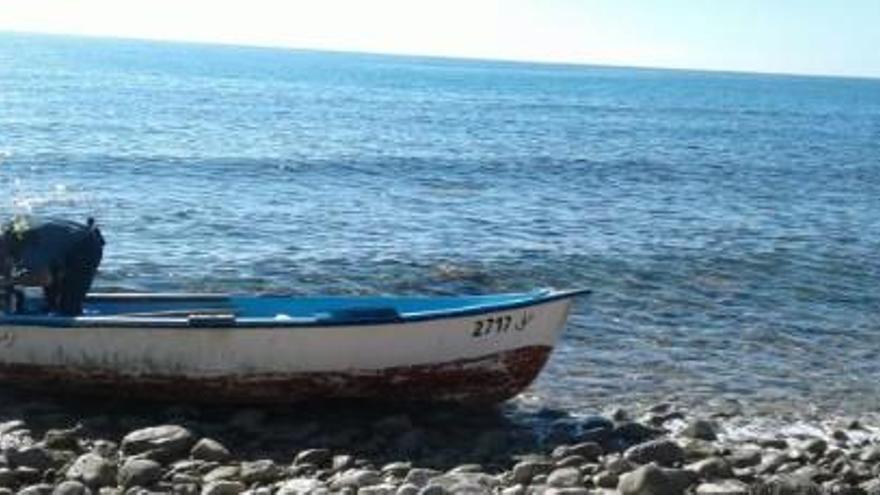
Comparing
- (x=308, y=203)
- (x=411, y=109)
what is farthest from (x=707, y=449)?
(x=411, y=109)

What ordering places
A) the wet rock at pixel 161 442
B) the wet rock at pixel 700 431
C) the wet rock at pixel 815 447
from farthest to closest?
the wet rock at pixel 700 431
the wet rock at pixel 815 447
the wet rock at pixel 161 442

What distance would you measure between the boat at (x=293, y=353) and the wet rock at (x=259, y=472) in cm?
192

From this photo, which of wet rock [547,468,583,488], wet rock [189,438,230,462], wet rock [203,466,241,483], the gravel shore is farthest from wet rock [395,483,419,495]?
wet rock [189,438,230,462]

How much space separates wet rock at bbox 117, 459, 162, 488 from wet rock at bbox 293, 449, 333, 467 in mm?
1324

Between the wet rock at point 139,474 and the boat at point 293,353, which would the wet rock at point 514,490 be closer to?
the boat at point 293,353

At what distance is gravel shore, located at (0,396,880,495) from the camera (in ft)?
33.9

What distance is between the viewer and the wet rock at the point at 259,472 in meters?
10.6

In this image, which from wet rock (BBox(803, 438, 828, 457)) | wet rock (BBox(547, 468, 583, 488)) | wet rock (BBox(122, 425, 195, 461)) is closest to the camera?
wet rock (BBox(547, 468, 583, 488))

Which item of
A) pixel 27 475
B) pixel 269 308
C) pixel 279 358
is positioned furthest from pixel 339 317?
pixel 27 475

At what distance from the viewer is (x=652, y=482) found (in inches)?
398

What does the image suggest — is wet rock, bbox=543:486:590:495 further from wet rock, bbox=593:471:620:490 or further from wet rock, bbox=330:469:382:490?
wet rock, bbox=330:469:382:490

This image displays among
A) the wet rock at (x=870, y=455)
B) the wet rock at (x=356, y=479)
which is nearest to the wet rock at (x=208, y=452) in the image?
the wet rock at (x=356, y=479)

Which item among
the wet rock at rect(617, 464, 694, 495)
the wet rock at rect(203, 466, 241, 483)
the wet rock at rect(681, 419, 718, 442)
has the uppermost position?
the wet rock at rect(617, 464, 694, 495)

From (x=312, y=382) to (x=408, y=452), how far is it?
1.68 meters
